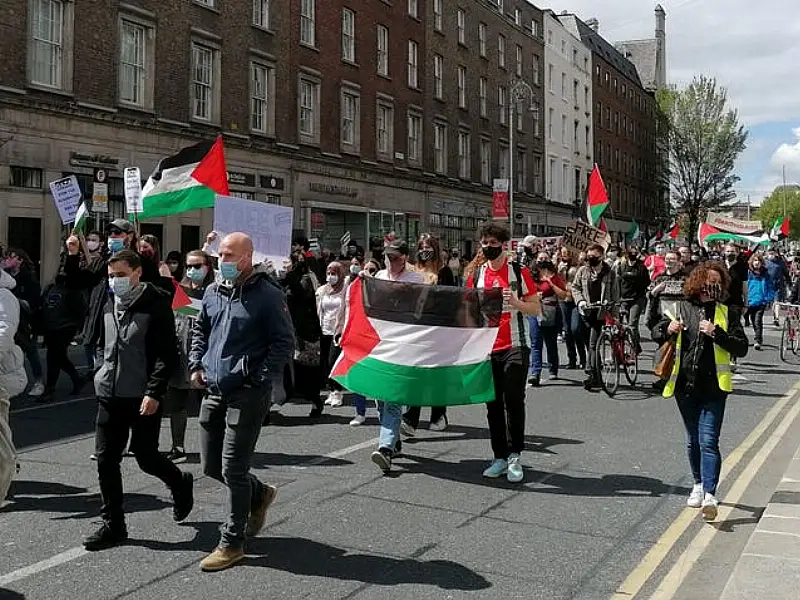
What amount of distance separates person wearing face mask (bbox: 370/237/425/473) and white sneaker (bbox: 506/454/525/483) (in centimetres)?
97

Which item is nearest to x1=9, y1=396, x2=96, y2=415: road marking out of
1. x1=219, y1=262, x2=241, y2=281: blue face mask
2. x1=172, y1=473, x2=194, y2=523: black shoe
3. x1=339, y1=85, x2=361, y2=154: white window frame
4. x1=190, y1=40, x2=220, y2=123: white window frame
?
x1=172, y1=473, x2=194, y2=523: black shoe

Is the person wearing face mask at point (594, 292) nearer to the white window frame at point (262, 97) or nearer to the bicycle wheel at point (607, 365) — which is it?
the bicycle wheel at point (607, 365)

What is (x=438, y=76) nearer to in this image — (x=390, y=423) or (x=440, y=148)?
(x=440, y=148)

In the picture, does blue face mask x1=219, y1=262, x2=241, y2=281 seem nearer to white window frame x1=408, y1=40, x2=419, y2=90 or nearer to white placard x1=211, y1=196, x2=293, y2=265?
white placard x1=211, y1=196, x2=293, y2=265

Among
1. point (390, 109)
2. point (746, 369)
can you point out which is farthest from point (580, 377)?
point (390, 109)

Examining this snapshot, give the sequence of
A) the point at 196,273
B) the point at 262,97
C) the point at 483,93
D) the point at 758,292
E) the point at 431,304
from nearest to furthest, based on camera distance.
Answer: the point at 431,304 < the point at 196,273 < the point at 758,292 < the point at 262,97 < the point at 483,93

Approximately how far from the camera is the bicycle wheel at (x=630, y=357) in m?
12.4

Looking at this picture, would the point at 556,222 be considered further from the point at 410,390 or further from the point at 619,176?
the point at 410,390

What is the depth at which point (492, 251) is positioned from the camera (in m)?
7.15

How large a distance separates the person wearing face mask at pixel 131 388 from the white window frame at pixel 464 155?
39.0 metres

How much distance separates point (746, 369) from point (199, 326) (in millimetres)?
11528

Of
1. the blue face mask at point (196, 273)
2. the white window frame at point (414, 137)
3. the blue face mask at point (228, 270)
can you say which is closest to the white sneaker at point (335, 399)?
the blue face mask at point (196, 273)

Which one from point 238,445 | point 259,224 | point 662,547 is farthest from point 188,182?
point 662,547

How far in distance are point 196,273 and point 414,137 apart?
31.8 metres
